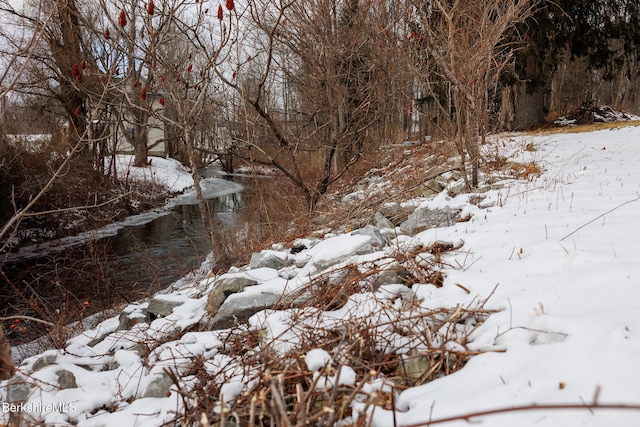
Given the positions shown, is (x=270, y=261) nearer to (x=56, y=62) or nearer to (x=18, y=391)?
(x=18, y=391)

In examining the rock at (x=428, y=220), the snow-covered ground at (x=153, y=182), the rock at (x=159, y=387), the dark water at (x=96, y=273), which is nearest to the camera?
the rock at (x=159, y=387)

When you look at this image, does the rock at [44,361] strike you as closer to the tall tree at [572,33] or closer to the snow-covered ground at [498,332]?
the snow-covered ground at [498,332]

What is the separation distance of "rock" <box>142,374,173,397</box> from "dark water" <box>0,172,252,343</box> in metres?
1.71

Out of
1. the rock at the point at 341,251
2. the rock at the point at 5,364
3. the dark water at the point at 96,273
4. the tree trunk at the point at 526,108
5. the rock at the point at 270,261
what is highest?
the tree trunk at the point at 526,108

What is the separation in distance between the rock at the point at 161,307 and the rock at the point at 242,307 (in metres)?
0.95

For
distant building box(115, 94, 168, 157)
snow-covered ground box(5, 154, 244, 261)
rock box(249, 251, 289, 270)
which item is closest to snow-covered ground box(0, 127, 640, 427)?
rock box(249, 251, 289, 270)

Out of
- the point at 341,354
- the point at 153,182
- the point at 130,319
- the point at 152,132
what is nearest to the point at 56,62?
the point at 153,182

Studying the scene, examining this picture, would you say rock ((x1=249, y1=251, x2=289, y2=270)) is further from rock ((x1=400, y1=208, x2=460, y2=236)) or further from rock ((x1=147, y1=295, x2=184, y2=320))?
rock ((x1=400, y1=208, x2=460, y2=236))

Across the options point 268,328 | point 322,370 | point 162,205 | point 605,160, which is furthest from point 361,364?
point 162,205

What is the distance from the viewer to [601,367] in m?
1.21

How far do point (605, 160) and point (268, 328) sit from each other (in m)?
5.36

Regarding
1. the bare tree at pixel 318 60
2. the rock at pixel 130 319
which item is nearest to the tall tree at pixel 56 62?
the bare tree at pixel 318 60

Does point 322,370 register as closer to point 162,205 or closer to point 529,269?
point 529,269

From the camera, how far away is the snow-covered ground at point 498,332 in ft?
3.97
